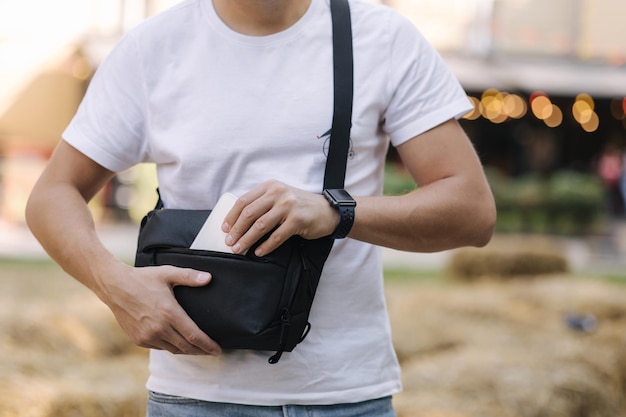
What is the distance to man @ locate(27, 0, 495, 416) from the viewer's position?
1.64 m

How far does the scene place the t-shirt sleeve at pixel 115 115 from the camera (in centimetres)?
176

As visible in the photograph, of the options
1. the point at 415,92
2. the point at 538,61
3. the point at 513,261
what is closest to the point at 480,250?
the point at 513,261

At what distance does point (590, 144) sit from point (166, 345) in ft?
70.7

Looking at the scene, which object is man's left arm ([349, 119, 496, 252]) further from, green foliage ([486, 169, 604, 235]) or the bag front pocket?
green foliage ([486, 169, 604, 235])

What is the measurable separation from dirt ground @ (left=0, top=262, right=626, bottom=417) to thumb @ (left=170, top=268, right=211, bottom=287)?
1906 millimetres

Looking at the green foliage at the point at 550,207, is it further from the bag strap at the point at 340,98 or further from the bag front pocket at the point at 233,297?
the bag front pocket at the point at 233,297

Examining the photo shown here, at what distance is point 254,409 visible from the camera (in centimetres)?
165

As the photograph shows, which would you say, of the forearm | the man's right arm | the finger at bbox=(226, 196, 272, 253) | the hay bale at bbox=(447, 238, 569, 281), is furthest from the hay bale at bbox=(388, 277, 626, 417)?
the hay bale at bbox=(447, 238, 569, 281)

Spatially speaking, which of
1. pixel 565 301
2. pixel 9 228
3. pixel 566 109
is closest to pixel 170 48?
pixel 565 301

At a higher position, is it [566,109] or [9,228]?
[9,228]

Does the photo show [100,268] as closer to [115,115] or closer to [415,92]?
[115,115]

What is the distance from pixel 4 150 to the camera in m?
17.4

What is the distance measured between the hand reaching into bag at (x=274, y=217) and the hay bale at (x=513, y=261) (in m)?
8.09

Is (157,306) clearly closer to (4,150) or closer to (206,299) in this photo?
(206,299)
